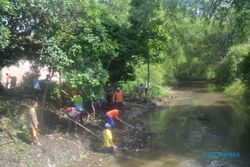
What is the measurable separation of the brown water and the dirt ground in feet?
3.04

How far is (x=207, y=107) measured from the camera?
115 feet

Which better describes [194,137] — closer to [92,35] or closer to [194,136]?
[194,136]

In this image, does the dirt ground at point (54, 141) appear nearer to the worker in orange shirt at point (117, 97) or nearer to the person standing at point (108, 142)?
the person standing at point (108, 142)

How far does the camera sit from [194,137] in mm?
22109

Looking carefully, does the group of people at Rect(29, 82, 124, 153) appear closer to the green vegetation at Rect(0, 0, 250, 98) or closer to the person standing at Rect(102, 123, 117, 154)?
the person standing at Rect(102, 123, 117, 154)

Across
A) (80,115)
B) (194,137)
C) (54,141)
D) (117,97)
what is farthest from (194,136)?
(54,141)

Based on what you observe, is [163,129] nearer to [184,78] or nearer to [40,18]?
[40,18]

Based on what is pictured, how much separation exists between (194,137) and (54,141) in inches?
315

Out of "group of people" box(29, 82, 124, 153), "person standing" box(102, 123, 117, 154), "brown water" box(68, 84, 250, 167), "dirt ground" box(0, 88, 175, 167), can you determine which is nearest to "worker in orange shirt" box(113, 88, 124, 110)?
"group of people" box(29, 82, 124, 153)

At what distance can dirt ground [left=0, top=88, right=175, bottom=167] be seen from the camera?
1565cm

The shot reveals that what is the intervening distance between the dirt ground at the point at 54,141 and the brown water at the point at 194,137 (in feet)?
3.04

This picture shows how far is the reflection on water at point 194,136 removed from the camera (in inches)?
679

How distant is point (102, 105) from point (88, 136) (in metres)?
6.97

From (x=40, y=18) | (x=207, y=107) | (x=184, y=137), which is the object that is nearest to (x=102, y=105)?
(x=184, y=137)
